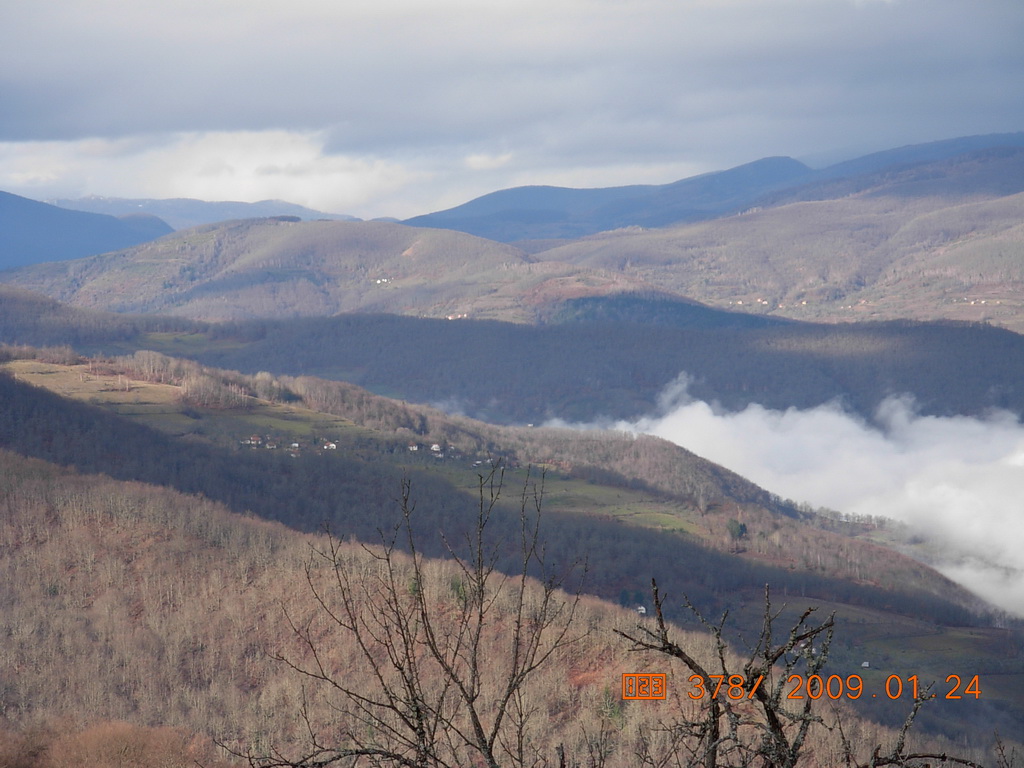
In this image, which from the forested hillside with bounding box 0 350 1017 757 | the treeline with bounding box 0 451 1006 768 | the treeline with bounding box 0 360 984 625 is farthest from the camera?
the treeline with bounding box 0 360 984 625

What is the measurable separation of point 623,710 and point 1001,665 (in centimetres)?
7295

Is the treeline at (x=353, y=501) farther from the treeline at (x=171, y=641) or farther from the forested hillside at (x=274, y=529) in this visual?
the treeline at (x=171, y=641)

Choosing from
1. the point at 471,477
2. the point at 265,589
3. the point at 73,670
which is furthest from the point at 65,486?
the point at 471,477

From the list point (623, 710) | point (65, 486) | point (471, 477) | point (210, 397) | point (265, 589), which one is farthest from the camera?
point (210, 397)

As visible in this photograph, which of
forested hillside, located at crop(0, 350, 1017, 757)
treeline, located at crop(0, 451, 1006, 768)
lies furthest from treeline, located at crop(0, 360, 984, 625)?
treeline, located at crop(0, 451, 1006, 768)

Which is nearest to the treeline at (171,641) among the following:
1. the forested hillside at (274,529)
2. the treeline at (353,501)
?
the forested hillside at (274,529)

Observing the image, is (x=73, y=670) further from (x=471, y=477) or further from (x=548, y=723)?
(x=471, y=477)

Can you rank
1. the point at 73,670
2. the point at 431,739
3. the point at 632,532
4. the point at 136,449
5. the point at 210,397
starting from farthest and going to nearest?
the point at 210,397
the point at 632,532
the point at 136,449
the point at 73,670
the point at 431,739

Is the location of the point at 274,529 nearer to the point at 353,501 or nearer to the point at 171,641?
the point at 171,641

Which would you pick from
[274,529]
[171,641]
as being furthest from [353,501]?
[171,641]

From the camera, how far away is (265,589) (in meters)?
86.2

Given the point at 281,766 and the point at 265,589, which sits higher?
the point at 281,766

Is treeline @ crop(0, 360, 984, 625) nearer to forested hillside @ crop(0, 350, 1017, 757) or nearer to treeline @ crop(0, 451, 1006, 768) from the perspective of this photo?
forested hillside @ crop(0, 350, 1017, 757)

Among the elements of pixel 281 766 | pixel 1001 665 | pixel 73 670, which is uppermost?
pixel 281 766
